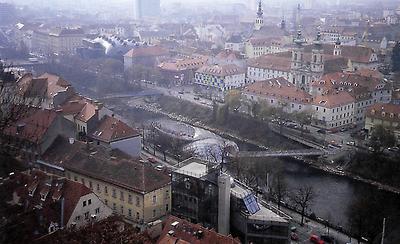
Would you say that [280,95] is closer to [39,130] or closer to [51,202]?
[39,130]

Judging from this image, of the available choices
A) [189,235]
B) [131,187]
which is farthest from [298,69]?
[189,235]

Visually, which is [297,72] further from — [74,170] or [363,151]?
[74,170]

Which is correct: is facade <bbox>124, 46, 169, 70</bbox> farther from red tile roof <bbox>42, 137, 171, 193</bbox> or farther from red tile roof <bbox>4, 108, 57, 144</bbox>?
red tile roof <bbox>42, 137, 171, 193</bbox>

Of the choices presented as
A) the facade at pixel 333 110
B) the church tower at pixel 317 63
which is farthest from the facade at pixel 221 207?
the church tower at pixel 317 63

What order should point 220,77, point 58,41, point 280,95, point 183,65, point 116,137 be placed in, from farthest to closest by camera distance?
point 58,41 → point 183,65 → point 220,77 → point 280,95 → point 116,137

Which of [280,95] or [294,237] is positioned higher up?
[280,95]

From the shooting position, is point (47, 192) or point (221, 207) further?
point (221, 207)

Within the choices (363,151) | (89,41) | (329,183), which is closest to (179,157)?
(329,183)
